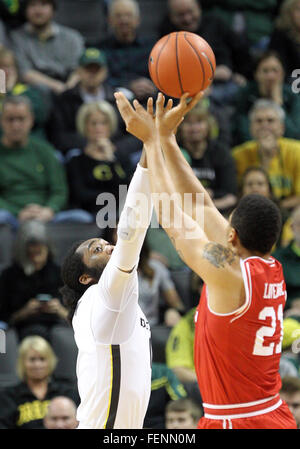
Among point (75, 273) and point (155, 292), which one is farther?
point (155, 292)

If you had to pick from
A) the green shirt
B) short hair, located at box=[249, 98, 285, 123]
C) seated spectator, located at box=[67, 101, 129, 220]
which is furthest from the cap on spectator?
short hair, located at box=[249, 98, 285, 123]

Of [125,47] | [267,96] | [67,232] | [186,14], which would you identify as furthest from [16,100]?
[267,96]

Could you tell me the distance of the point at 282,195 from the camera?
8664 millimetres

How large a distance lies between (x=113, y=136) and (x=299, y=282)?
8.34ft

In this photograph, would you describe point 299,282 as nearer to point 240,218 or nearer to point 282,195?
point 282,195

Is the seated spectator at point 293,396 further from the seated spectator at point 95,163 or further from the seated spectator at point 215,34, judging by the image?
the seated spectator at point 215,34

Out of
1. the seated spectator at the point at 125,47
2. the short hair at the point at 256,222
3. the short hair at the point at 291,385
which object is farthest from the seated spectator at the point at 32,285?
the short hair at the point at 256,222

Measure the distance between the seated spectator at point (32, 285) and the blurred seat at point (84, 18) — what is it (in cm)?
401

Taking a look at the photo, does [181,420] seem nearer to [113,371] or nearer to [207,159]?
[113,371]

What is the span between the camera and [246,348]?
4.18 m

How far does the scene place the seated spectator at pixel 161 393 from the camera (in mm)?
6746

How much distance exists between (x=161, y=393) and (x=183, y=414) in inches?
16.1

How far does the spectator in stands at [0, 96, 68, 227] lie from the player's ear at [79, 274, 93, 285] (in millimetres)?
3790

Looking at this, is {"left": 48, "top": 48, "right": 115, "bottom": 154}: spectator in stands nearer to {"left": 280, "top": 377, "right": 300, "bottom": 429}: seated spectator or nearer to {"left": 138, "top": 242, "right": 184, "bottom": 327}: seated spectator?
{"left": 138, "top": 242, "right": 184, "bottom": 327}: seated spectator
